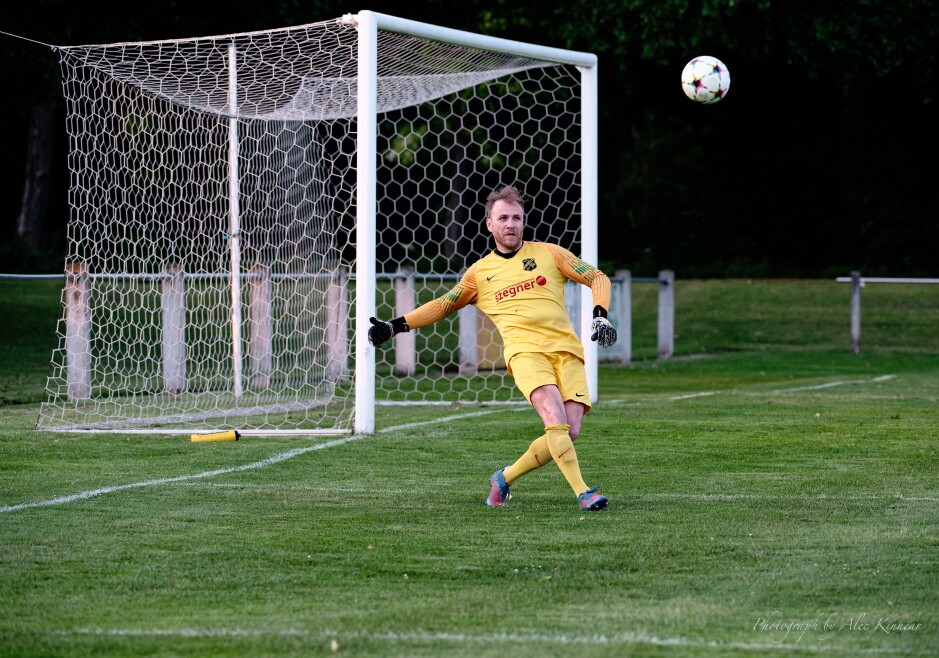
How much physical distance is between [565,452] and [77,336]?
831 centimetres

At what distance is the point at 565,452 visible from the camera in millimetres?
6977

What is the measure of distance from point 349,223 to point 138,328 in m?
10.5

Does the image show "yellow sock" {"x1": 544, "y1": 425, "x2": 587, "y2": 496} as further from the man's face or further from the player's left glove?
the man's face

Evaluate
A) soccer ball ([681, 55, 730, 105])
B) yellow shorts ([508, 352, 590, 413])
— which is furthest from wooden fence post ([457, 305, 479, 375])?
yellow shorts ([508, 352, 590, 413])

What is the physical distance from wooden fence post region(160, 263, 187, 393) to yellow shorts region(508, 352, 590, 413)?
748cm

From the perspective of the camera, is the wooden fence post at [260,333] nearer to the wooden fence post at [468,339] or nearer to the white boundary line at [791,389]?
the wooden fence post at [468,339]

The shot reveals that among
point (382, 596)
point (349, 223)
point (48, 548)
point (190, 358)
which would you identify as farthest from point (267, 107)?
point (349, 223)

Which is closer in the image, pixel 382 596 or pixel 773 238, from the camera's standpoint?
pixel 382 596

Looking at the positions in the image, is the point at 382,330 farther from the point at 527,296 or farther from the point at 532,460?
the point at 532,460

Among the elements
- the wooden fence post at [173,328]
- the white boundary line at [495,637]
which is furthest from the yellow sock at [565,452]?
the wooden fence post at [173,328]

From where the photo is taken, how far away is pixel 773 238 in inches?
1383

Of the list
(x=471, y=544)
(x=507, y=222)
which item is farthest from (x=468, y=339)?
(x=471, y=544)

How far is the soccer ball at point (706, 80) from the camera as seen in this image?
11.0m

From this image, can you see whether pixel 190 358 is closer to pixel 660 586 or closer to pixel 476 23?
pixel 660 586
